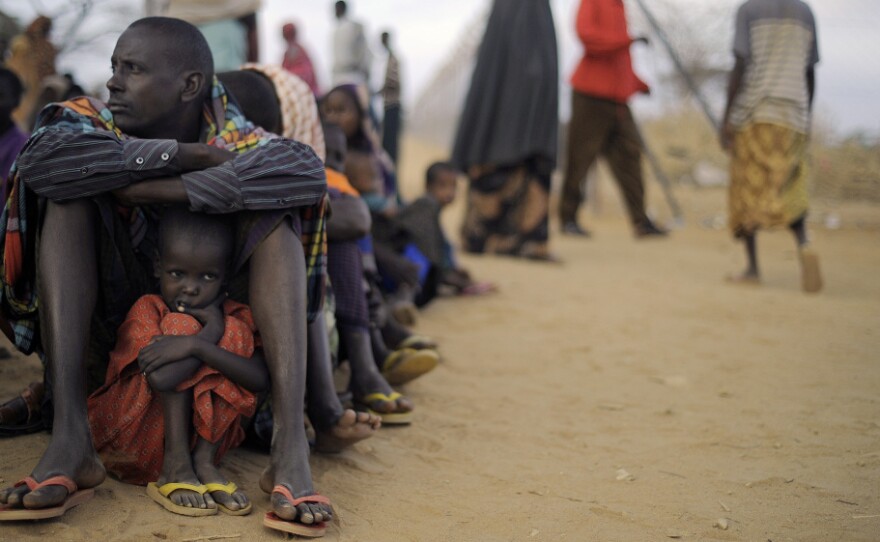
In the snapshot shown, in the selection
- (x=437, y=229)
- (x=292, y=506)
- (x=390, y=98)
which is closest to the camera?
(x=292, y=506)

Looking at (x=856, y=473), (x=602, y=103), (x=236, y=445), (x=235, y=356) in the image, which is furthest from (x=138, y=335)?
(x=602, y=103)

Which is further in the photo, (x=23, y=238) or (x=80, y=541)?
(x=23, y=238)

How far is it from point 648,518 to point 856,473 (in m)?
0.81

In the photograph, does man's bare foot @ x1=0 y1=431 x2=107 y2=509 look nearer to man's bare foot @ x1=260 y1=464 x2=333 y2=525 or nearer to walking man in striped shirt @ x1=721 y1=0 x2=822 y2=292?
man's bare foot @ x1=260 y1=464 x2=333 y2=525

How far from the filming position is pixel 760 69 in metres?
5.97

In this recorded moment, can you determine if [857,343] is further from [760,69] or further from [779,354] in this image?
[760,69]

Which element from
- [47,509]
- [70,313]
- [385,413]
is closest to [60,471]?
[47,509]

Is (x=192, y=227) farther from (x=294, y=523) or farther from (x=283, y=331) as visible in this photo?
(x=294, y=523)

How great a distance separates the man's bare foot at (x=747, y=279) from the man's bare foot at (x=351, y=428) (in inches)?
176

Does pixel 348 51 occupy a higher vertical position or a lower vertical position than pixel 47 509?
higher

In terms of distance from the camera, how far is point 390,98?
21.2 feet

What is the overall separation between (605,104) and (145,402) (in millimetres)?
6154

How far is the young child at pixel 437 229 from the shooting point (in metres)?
4.81

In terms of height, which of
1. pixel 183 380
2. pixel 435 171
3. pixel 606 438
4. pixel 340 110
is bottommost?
pixel 606 438
